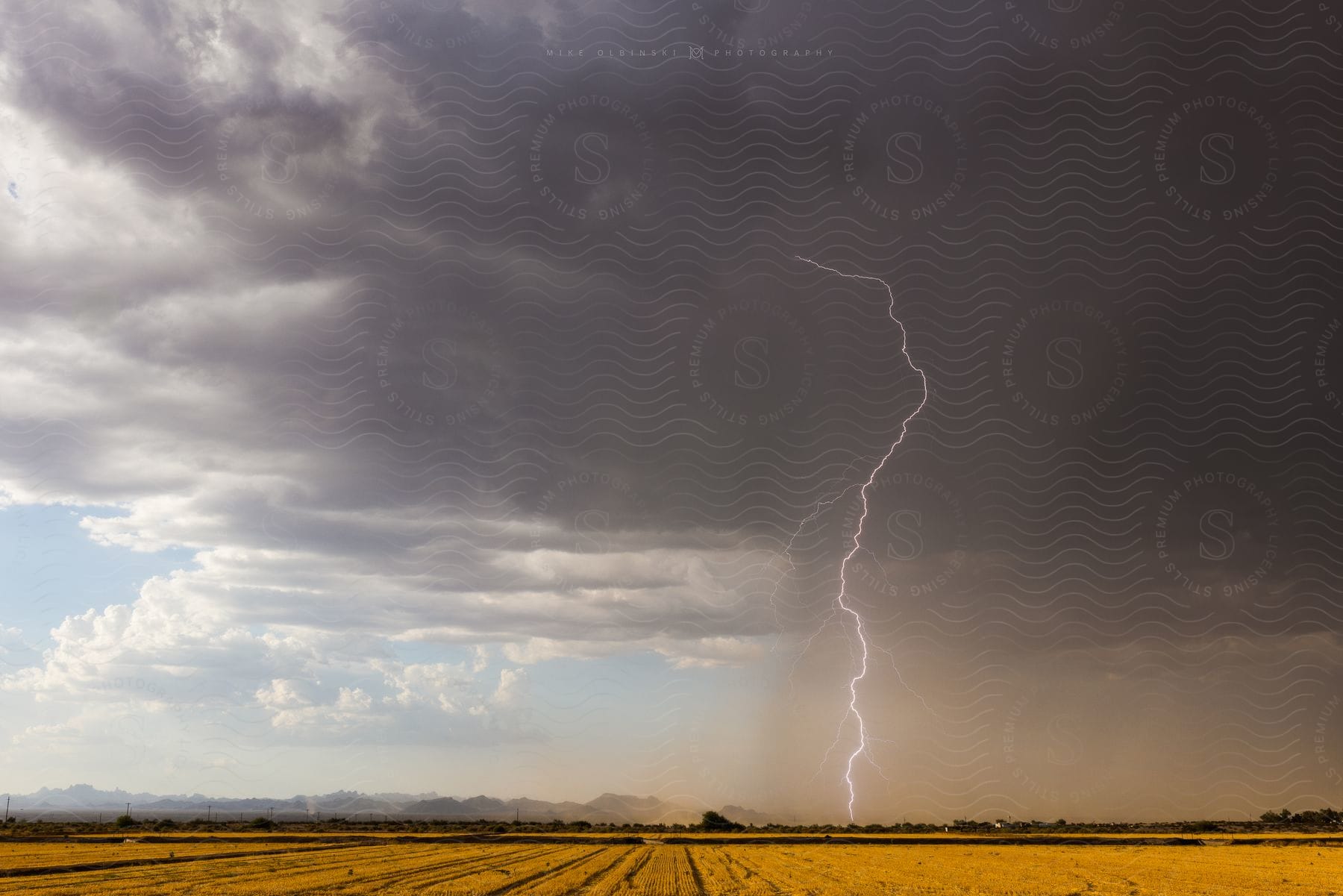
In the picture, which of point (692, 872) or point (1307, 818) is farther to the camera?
point (1307, 818)

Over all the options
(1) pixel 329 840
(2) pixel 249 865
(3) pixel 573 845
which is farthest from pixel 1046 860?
(1) pixel 329 840

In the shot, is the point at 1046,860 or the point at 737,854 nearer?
the point at 1046,860

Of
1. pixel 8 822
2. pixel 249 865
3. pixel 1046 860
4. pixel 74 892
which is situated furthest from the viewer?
pixel 8 822

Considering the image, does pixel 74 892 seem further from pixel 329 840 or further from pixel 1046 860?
pixel 1046 860

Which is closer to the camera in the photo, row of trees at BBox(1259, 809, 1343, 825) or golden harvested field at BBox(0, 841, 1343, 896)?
golden harvested field at BBox(0, 841, 1343, 896)

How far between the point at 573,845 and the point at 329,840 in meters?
19.4

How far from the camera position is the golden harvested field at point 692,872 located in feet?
109

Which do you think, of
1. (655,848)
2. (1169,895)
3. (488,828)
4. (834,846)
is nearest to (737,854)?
(655,848)

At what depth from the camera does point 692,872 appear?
4131cm

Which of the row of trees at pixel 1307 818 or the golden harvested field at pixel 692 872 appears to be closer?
the golden harvested field at pixel 692 872

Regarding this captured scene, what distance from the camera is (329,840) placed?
227 feet

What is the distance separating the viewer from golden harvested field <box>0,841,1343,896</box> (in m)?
33.2

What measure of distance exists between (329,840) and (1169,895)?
59.4 metres

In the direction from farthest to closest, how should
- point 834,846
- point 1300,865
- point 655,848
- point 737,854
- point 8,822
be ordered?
point 8,822 < point 834,846 < point 655,848 < point 737,854 < point 1300,865
